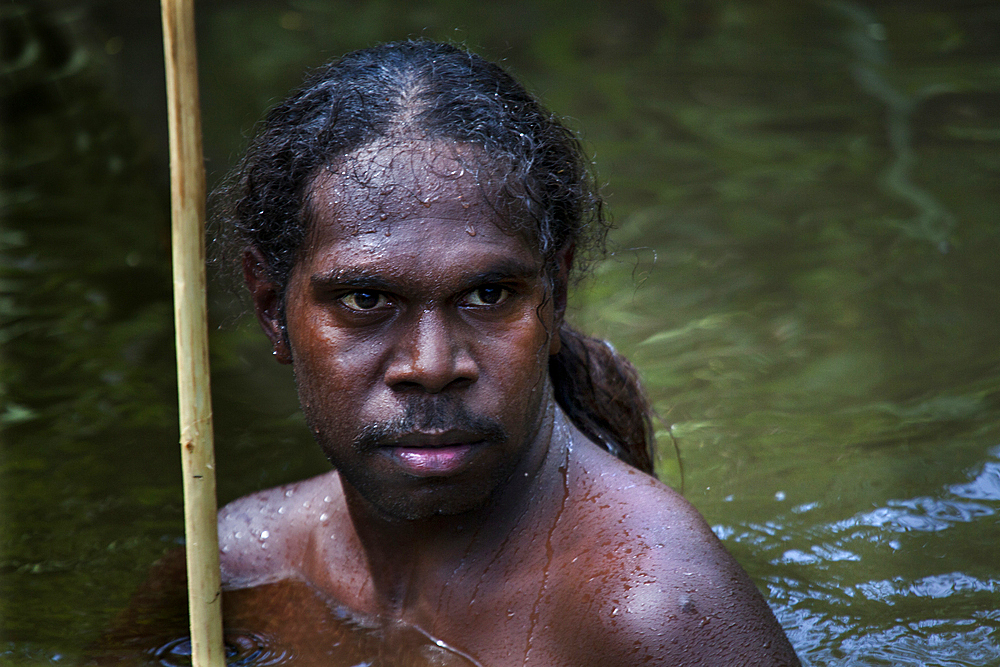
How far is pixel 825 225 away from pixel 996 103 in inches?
66.0

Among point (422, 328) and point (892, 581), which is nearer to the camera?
point (422, 328)

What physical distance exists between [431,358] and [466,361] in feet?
0.21

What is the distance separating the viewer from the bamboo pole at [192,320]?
1.49m

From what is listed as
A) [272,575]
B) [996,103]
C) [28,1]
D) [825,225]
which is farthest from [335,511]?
[28,1]

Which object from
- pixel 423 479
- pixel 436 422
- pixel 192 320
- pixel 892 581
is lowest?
pixel 892 581

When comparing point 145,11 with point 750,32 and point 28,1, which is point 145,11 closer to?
point 28,1

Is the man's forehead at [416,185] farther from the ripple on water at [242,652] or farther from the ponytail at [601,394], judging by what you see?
the ripple on water at [242,652]

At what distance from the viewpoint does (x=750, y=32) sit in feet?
24.3

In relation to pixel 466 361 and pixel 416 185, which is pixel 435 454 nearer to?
pixel 466 361

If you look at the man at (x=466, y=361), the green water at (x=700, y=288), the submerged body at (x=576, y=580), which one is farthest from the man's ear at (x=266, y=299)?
the green water at (x=700, y=288)

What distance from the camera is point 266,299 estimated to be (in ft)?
7.93

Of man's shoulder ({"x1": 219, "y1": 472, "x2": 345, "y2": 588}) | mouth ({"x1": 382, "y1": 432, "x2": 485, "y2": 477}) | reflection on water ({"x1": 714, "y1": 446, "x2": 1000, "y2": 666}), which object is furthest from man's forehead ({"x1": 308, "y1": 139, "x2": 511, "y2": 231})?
reflection on water ({"x1": 714, "y1": 446, "x2": 1000, "y2": 666})

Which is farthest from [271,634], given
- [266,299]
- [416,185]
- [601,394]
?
[416,185]

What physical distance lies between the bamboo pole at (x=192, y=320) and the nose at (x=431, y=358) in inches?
16.6
